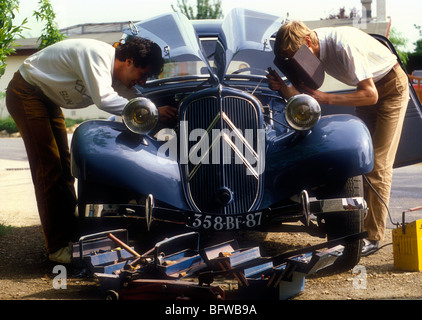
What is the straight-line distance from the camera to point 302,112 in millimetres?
4336

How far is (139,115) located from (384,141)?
7.46 ft

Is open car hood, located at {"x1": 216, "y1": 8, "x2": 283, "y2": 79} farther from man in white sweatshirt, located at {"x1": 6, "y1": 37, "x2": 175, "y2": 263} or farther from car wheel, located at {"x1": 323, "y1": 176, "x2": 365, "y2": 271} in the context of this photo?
car wheel, located at {"x1": 323, "y1": 176, "x2": 365, "y2": 271}

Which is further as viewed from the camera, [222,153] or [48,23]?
[48,23]

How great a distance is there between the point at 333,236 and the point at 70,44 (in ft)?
8.12

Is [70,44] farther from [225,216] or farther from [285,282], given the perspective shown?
[285,282]

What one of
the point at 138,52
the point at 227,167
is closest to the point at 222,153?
the point at 227,167

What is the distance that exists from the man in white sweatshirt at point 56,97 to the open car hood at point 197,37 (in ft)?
2.13

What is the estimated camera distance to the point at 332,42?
4.89 metres

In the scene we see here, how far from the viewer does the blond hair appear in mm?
4707

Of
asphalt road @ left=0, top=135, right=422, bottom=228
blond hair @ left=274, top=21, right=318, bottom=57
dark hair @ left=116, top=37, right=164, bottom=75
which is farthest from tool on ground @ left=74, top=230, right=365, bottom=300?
blond hair @ left=274, top=21, right=318, bottom=57

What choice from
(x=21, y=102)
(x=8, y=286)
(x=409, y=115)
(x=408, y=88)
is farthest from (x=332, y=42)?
(x=8, y=286)

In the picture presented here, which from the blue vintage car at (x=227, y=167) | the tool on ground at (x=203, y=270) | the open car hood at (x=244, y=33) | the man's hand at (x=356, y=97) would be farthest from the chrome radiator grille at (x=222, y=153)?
the open car hood at (x=244, y=33)

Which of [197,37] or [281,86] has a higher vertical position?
[197,37]

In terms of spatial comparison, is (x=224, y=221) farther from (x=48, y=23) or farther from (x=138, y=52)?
(x=48, y=23)
